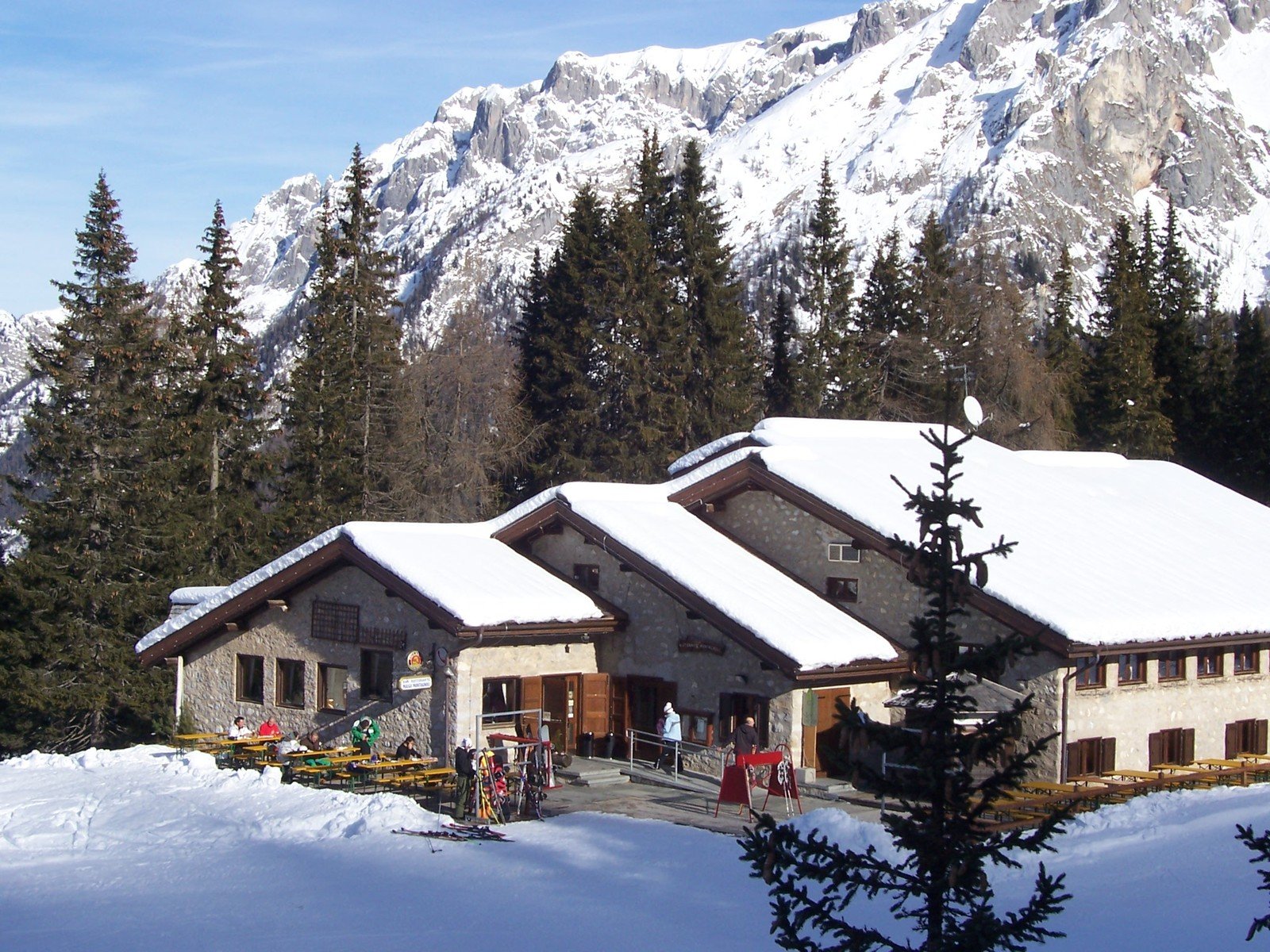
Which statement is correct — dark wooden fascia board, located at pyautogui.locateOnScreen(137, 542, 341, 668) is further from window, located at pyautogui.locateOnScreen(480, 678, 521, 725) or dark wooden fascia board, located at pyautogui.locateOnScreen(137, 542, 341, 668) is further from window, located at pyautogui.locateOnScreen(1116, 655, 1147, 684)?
window, located at pyautogui.locateOnScreen(1116, 655, 1147, 684)

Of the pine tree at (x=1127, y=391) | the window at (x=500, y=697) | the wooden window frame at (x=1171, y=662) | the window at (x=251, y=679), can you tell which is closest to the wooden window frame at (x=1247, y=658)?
the wooden window frame at (x=1171, y=662)

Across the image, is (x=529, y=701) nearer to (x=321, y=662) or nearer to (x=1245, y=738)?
(x=321, y=662)

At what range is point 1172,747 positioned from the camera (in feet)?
86.8

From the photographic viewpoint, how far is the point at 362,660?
27281 mm

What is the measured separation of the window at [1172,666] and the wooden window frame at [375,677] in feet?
48.5

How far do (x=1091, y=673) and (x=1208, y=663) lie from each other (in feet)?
12.7

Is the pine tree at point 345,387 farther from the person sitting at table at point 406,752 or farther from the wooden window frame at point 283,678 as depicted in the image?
the person sitting at table at point 406,752

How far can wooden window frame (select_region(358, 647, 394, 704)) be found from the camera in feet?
88.1

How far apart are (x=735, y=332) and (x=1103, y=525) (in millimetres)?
22167

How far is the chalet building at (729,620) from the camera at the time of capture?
25.0m

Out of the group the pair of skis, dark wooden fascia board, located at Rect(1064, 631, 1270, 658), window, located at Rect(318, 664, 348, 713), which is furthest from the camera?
window, located at Rect(318, 664, 348, 713)

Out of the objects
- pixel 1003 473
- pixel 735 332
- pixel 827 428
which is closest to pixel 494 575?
pixel 827 428

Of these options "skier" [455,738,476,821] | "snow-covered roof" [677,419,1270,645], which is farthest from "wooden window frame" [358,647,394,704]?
"snow-covered roof" [677,419,1270,645]

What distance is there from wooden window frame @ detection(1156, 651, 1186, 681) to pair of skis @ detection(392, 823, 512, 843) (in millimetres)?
13486
